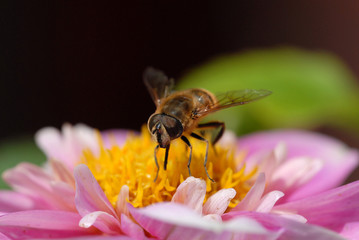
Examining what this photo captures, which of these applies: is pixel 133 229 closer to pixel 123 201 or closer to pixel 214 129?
pixel 123 201

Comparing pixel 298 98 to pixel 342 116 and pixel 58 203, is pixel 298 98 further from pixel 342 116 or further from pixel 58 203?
pixel 58 203

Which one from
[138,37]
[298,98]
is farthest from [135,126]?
[298,98]

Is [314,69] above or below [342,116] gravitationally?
above

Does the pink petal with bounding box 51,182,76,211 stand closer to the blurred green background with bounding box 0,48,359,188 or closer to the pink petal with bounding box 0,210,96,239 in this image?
the pink petal with bounding box 0,210,96,239

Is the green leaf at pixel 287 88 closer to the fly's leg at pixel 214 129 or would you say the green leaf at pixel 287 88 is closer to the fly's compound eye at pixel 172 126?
the fly's leg at pixel 214 129

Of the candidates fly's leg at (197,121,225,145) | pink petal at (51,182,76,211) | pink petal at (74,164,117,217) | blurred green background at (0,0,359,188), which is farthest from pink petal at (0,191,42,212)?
blurred green background at (0,0,359,188)

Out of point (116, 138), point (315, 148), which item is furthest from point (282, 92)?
point (116, 138)

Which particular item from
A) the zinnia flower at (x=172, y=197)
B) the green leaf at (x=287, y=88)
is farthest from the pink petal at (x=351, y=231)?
the green leaf at (x=287, y=88)
